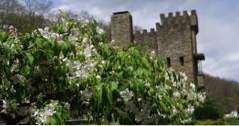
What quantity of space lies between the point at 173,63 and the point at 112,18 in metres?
5.34

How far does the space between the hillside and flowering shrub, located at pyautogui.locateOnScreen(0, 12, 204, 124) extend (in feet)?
213

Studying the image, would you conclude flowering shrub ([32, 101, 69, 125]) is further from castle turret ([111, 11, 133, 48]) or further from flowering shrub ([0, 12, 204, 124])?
castle turret ([111, 11, 133, 48])

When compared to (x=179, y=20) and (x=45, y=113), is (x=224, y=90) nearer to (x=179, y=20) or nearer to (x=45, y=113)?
(x=179, y=20)

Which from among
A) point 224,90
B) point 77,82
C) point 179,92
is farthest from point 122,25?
point 77,82

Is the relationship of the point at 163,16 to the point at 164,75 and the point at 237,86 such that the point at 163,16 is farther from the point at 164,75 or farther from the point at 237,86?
the point at 164,75

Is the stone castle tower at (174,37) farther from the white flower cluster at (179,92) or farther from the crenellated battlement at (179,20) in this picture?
the white flower cluster at (179,92)

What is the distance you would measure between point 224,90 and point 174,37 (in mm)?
30773

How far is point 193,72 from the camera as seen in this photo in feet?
159

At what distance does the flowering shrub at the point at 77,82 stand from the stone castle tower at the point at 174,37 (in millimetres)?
42096

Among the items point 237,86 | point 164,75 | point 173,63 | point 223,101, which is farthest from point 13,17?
point 237,86

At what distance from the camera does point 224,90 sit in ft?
260

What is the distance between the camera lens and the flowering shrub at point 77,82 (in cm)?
573

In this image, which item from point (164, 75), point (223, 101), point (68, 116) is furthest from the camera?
point (223, 101)

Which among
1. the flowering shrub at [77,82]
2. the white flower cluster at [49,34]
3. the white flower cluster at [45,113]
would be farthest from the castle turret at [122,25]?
the white flower cluster at [45,113]
